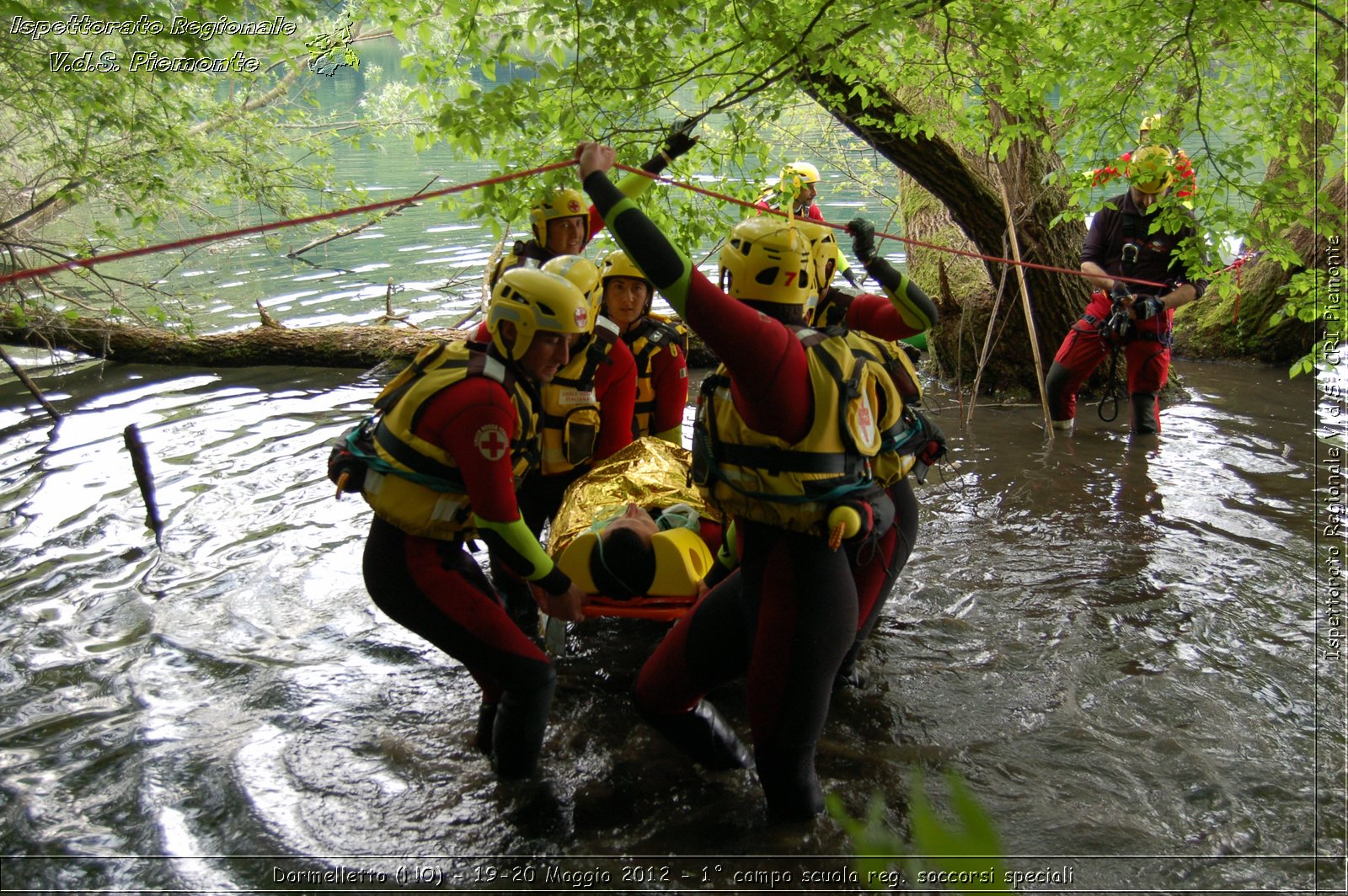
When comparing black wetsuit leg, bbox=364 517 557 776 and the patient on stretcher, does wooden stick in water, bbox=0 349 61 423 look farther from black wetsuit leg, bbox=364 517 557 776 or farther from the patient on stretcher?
black wetsuit leg, bbox=364 517 557 776

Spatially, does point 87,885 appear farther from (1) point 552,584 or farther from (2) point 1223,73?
(2) point 1223,73

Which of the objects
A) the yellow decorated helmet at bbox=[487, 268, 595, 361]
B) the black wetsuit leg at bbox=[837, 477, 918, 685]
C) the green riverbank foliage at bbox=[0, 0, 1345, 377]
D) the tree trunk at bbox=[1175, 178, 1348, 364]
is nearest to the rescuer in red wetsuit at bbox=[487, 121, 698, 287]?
the green riverbank foliage at bbox=[0, 0, 1345, 377]

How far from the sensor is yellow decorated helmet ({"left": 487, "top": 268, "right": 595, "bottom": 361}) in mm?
3496

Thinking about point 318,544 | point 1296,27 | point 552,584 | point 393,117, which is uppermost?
point 393,117

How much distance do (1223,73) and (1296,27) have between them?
564 mm

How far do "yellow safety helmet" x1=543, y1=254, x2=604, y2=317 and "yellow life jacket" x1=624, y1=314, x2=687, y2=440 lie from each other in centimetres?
119

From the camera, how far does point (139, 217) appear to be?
8.27 meters

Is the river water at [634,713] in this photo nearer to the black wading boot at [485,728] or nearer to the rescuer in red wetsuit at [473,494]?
the black wading boot at [485,728]

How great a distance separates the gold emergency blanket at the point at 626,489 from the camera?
4.68 metres

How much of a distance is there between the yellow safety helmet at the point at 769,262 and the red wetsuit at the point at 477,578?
991 millimetres

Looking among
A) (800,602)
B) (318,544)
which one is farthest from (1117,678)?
(318,544)

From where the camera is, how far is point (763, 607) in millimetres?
3275

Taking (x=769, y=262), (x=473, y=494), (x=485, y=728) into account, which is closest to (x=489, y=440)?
(x=473, y=494)

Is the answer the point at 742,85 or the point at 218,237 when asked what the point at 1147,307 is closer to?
the point at 742,85
